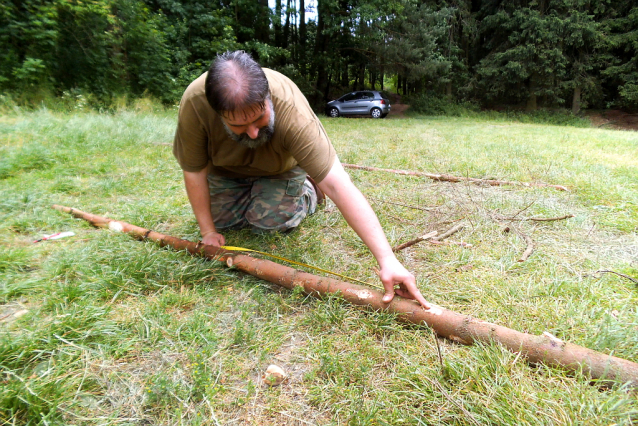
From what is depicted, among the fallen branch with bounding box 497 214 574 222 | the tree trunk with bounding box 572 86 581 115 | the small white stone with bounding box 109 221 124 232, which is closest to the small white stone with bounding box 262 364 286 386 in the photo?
the small white stone with bounding box 109 221 124 232

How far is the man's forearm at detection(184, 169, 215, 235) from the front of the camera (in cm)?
230

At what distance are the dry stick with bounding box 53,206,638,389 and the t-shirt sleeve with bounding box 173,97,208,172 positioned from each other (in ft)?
1.87

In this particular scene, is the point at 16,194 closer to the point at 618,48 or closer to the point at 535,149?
the point at 535,149

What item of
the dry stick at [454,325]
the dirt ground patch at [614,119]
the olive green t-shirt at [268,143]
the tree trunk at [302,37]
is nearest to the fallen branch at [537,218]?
the dry stick at [454,325]

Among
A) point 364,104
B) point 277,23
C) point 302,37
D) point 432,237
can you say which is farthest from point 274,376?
point 302,37

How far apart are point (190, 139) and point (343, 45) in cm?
1748

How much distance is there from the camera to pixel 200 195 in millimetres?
2334

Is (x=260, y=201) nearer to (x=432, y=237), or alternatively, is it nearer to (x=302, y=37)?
(x=432, y=237)

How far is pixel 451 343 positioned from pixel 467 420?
0.41m

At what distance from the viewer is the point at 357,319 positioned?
1.71 meters

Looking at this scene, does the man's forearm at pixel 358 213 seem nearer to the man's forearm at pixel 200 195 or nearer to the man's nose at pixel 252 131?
the man's nose at pixel 252 131

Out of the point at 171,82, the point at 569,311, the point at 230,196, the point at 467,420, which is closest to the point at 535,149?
the point at 569,311

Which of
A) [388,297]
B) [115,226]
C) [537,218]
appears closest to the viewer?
[388,297]

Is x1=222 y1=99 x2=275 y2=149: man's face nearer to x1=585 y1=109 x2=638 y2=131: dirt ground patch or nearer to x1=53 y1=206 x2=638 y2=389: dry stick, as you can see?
x1=53 y1=206 x2=638 y2=389: dry stick
